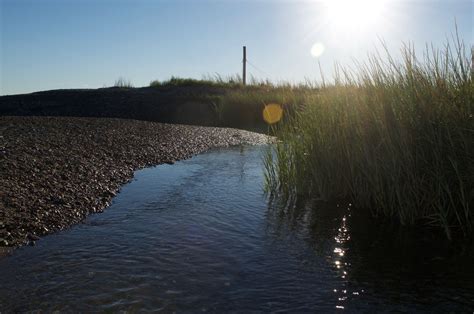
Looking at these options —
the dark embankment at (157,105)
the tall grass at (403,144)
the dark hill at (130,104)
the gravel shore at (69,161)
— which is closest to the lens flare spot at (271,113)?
the dark embankment at (157,105)

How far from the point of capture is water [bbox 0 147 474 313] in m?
3.64

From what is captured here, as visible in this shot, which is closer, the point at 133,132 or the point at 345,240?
the point at 345,240

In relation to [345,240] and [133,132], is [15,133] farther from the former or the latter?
[345,240]

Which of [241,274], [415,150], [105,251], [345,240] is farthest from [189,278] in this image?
[415,150]

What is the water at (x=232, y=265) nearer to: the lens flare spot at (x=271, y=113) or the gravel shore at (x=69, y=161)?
the gravel shore at (x=69, y=161)

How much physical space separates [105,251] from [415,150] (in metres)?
3.76

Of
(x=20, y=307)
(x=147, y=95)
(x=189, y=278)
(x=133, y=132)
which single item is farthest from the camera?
(x=147, y=95)

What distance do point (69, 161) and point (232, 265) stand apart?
5168 millimetres

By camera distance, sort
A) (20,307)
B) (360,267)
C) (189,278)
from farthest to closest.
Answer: (360,267) → (189,278) → (20,307)

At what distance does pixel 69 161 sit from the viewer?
8.41 meters

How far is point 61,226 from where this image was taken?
5.36m

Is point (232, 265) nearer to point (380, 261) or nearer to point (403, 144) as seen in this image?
point (380, 261)

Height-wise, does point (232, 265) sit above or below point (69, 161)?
below

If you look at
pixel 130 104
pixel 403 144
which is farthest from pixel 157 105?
pixel 403 144
